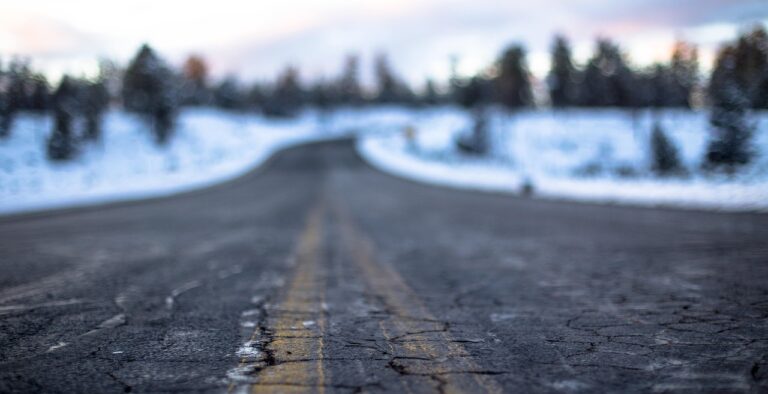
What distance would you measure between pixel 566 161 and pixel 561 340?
54370 millimetres

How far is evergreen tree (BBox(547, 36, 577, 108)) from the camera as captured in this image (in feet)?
300

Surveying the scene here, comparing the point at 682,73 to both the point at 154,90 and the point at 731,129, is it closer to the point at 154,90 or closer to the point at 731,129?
the point at 731,129

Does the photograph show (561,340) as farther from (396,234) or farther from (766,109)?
(766,109)

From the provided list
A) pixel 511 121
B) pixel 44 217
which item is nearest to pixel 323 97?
pixel 511 121

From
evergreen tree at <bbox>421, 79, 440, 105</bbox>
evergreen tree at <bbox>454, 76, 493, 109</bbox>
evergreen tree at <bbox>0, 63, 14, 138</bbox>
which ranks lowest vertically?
evergreen tree at <bbox>0, 63, 14, 138</bbox>

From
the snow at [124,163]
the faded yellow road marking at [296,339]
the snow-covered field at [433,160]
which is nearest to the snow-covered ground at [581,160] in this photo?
the snow-covered field at [433,160]

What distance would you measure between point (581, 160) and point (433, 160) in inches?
1100

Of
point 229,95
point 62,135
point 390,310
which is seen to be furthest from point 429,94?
point 390,310

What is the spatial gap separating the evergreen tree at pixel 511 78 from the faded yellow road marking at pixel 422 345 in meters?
84.9

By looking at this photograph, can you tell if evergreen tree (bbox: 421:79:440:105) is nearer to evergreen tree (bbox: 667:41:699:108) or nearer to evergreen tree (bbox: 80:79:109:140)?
evergreen tree (bbox: 667:41:699:108)

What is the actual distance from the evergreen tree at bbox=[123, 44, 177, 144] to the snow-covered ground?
20.6 metres

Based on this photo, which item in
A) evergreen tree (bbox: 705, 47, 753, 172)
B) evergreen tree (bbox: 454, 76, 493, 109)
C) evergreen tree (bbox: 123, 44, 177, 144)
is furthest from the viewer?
evergreen tree (bbox: 454, 76, 493, 109)

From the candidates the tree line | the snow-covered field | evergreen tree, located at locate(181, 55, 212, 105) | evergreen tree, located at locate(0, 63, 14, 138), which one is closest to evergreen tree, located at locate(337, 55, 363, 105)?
the tree line

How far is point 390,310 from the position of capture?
3756 millimetres
